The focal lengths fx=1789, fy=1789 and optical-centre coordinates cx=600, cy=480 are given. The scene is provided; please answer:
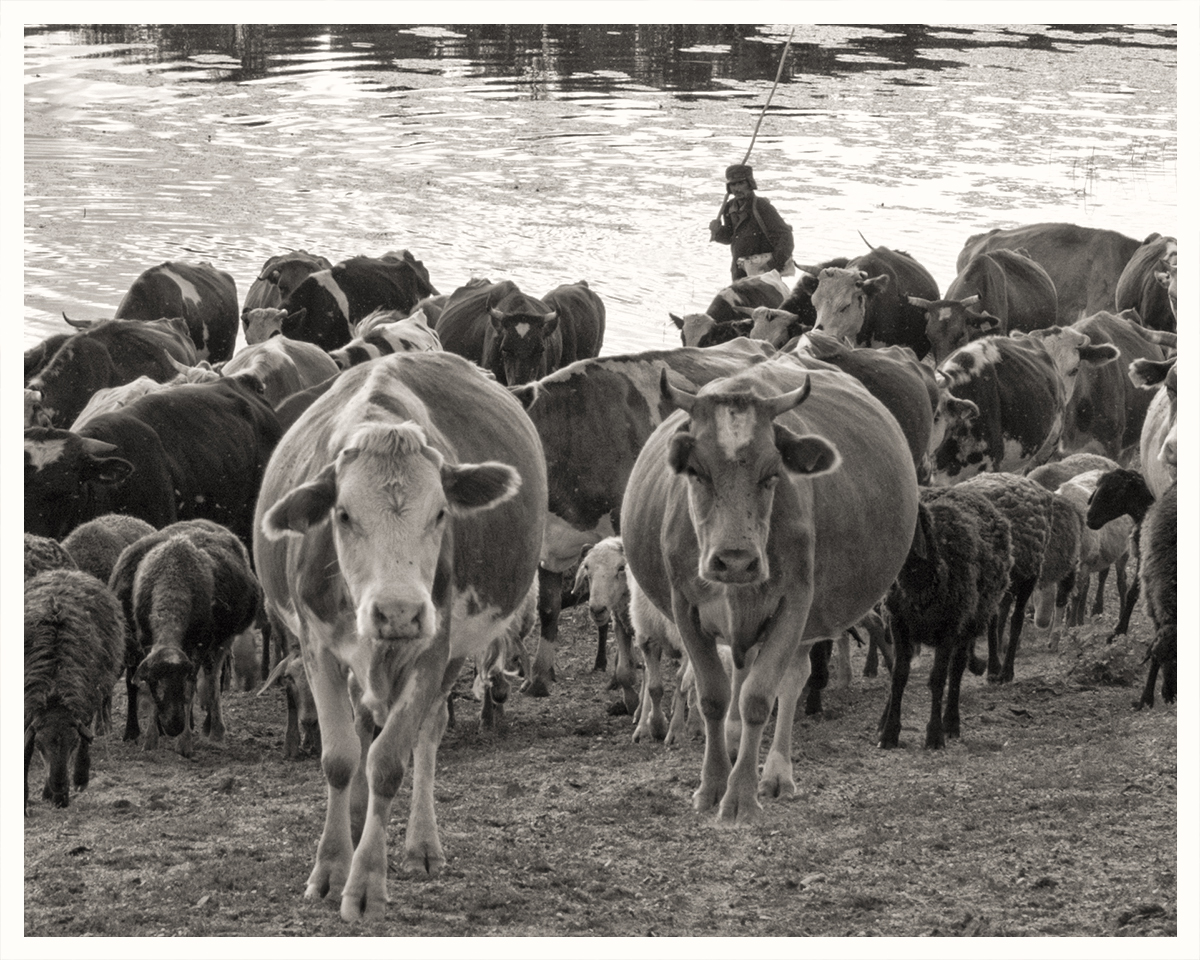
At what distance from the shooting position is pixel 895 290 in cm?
1617

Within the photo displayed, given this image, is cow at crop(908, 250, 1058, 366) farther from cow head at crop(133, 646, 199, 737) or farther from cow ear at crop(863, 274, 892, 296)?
cow head at crop(133, 646, 199, 737)

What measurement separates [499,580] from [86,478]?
4099 millimetres

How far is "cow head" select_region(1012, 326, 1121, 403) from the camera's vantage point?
14.0 meters

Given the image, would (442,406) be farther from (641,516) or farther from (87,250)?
(87,250)

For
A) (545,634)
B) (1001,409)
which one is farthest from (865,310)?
(545,634)

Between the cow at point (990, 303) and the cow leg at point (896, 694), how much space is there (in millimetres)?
7327

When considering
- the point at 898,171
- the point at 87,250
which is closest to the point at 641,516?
the point at 87,250

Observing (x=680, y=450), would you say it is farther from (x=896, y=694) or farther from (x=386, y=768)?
(x=896, y=694)

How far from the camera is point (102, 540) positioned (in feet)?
30.9

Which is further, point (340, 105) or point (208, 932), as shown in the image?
point (340, 105)

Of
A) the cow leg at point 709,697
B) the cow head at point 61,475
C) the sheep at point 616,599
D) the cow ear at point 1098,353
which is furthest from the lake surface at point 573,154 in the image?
the cow leg at point 709,697

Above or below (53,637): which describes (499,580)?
above

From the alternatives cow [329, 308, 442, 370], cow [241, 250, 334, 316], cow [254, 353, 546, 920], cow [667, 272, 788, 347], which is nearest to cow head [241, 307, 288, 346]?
cow [241, 250, 334, 316]

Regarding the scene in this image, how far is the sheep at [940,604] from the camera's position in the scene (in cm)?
831
